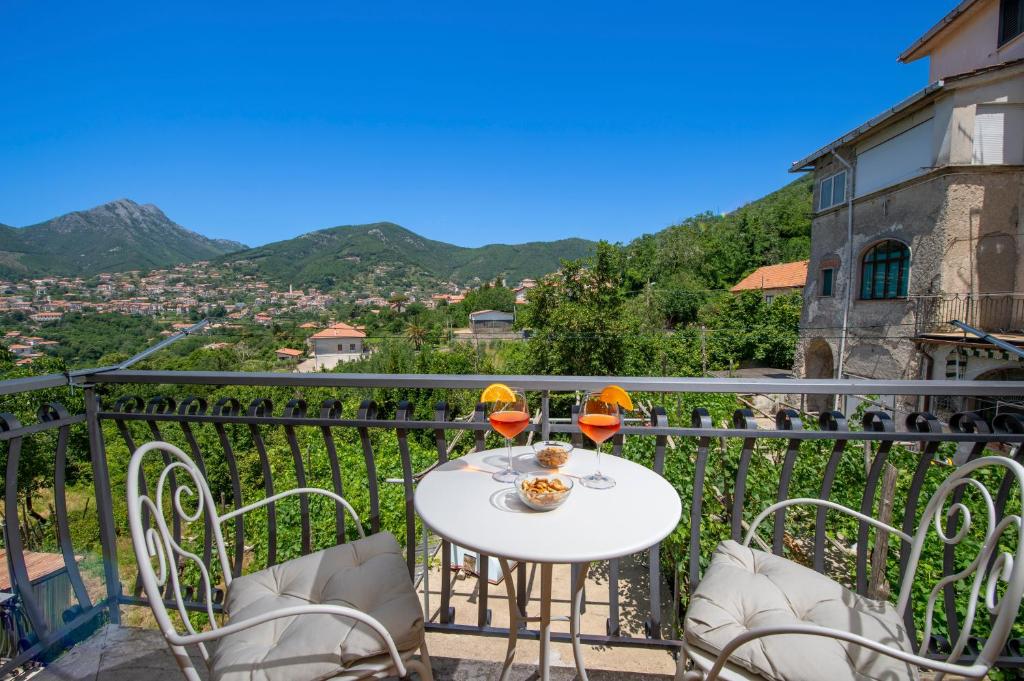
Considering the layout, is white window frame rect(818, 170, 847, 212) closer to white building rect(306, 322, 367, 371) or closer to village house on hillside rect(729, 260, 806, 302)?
village house on hillside rect(729, 260, 806, 302)

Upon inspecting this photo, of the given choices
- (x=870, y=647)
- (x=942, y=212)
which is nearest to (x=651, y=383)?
(x=870, y=647)

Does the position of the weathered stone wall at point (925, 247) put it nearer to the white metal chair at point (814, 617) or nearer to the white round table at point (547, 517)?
the white metal chair at point (814, 617)

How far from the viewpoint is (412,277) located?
69750 millimetres

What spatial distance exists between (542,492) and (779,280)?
89.8ft

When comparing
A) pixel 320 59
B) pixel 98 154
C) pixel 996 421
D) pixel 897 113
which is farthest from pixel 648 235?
Answer: pixel 98 154

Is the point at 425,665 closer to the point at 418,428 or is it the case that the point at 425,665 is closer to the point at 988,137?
the point at 418,428

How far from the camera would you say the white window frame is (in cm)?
1252

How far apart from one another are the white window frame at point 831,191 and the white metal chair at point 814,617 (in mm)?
14246

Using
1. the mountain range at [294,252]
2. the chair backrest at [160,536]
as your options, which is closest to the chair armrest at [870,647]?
the chair backrest at [160,536]

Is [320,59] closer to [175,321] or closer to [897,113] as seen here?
[175,321]

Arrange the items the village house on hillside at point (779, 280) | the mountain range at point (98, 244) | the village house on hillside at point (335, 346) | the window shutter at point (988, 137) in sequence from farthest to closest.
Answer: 1. the village house on hillside at point (335, 346)
2. the mountain range at point (98, 244)
3. the village house on hillside at point (779, 280)
4. the window shutter at point (988, 137)

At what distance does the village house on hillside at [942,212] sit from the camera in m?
9.31

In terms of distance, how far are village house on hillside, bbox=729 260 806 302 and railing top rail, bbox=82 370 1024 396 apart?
24.3 meters

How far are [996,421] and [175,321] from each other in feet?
114
